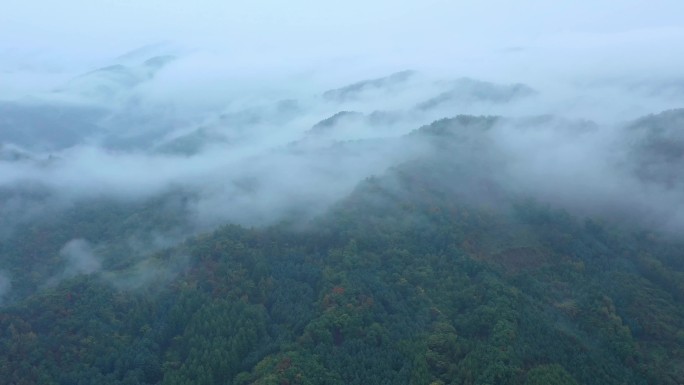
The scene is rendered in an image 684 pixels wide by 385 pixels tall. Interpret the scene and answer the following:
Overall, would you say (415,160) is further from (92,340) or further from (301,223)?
(92,340)

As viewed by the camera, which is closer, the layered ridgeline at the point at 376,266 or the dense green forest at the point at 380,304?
the dense green forest at the point at 380,304

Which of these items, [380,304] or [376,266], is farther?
[376,266]

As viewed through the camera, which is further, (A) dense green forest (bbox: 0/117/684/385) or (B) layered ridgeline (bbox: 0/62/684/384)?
(B) layered ridgeline (bbox: 0/62/684/384)

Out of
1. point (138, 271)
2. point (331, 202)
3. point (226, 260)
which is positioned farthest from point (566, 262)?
point (138, 271)
